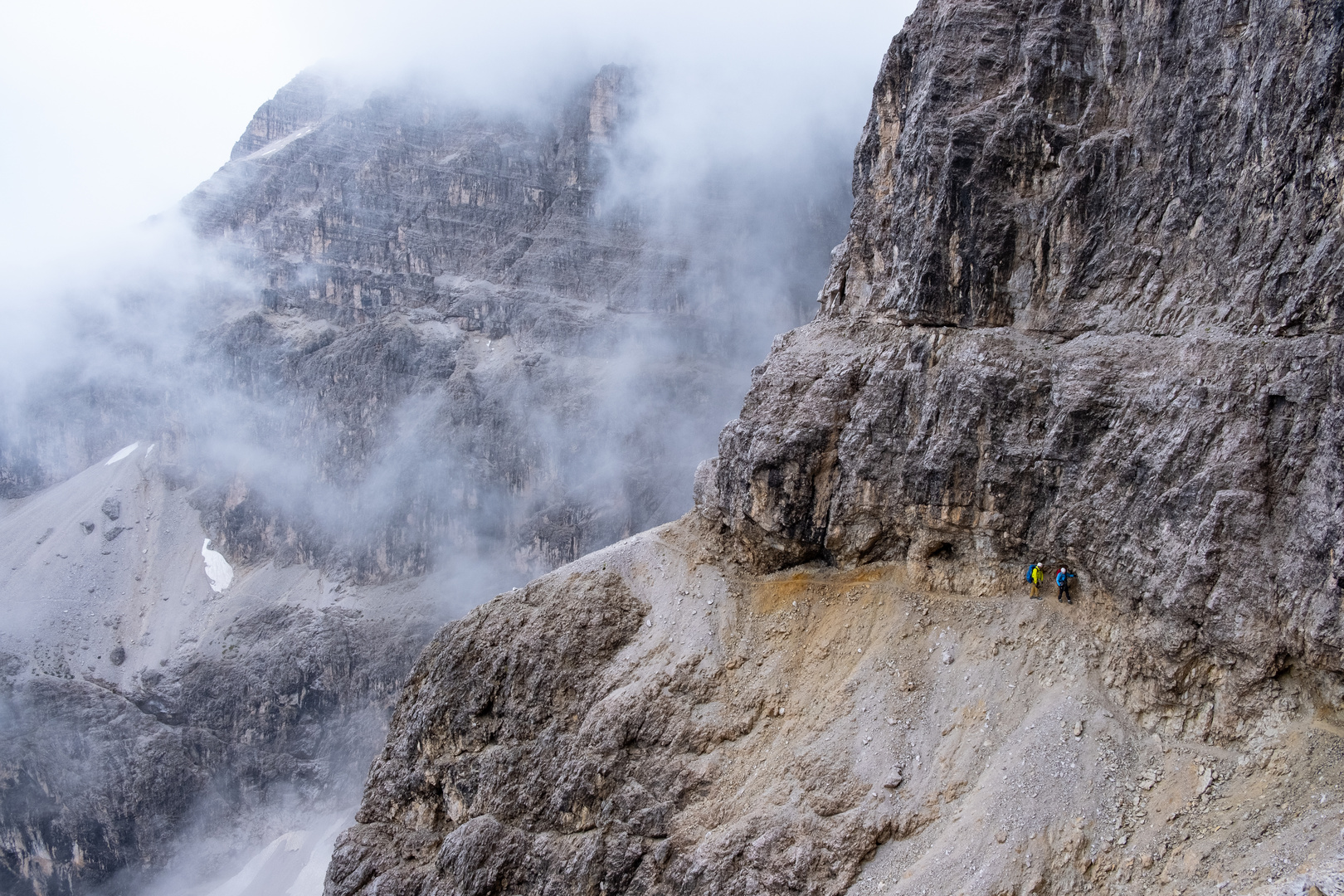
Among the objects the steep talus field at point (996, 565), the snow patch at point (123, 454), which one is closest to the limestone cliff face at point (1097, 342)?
the steep talus field at point (996, 565)

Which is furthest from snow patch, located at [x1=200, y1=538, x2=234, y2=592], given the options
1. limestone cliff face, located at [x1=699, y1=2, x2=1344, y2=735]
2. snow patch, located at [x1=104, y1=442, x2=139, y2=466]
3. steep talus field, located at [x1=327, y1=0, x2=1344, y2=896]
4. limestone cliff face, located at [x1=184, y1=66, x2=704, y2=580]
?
limestone cliff face, located at [x1=699, y1=2, x2=1344, y2=735]

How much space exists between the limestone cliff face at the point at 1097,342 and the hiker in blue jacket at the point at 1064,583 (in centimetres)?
56

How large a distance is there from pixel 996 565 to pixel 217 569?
97.1m

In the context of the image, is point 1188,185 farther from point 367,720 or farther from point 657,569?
point 367,720

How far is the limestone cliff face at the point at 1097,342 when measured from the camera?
2172 cm

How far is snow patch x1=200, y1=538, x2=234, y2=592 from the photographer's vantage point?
98312 mm

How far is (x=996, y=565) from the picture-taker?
30.1m

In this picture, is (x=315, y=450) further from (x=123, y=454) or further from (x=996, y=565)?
(x=996, y=565)

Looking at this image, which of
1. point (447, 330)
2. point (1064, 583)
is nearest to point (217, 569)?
point (447, 330)

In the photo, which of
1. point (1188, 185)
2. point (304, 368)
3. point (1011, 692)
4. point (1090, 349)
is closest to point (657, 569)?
point (1011, 692)

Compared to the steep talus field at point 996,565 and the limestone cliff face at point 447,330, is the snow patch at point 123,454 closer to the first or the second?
the limestone cliff face at point 447,330

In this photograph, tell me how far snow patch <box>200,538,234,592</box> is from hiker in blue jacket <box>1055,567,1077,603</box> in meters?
97.0

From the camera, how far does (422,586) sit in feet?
321

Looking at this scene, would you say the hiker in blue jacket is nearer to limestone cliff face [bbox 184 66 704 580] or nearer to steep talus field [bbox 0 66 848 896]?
steep talus field [bbox 0 66 848 896]
